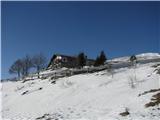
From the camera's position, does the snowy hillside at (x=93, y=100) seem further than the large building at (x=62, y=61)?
No

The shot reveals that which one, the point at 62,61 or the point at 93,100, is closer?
the point at 93,100

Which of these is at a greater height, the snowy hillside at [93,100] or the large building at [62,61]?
the large building at [62,61]

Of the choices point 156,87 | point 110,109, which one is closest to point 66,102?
point 110,109

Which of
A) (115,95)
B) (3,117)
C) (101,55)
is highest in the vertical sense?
(101,55)

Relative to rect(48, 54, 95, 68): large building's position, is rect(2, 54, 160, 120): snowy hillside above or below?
below

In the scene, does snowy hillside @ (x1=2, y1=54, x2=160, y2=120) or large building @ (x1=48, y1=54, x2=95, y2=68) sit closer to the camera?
snowy hillside @ (x1=2, y1=54, x2=160, y2=120)

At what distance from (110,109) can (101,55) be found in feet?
153

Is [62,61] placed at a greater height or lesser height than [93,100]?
greater

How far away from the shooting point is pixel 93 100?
73.8 feet

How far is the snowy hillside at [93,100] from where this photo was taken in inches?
710

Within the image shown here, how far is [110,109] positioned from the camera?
19188 mm

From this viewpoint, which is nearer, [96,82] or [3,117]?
[3,117]

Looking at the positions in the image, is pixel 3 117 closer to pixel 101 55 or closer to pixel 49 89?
pixel 49 89

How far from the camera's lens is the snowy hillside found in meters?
18.0
